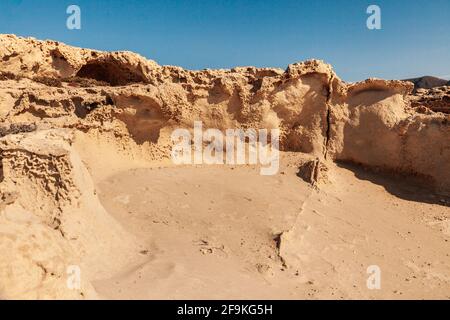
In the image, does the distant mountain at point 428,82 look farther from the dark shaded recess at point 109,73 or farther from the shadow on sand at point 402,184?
the dark shaded recess at point 109,73

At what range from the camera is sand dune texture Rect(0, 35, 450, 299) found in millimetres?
4078

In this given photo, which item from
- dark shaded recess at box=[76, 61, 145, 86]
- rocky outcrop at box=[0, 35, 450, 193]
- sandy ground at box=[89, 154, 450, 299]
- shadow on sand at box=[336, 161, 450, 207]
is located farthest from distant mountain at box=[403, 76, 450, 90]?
dark shaded recess at box=[76, 61, 145, 86]

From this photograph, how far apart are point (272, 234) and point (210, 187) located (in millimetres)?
1845

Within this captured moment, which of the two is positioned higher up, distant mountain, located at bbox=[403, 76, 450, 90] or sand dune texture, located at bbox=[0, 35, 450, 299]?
distant mountain, located at bbox=[403, 76, 450, 90]

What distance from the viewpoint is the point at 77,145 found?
298 inches

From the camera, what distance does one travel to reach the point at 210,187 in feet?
22.9

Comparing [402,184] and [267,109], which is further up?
[267,109]

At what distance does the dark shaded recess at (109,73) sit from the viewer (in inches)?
412

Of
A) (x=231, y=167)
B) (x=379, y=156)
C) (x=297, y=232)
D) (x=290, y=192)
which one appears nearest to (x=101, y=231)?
(x=297, y=232)

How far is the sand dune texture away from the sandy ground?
0.09ft

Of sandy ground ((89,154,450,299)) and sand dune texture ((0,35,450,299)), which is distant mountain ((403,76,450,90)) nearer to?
sand dune texture ((0,35,450,299))

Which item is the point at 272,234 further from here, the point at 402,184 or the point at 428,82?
the point at 428,82

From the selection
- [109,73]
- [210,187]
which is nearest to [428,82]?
[109,73]

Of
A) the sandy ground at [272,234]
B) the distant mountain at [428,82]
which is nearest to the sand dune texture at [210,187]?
the sandy ground at [272,234]
